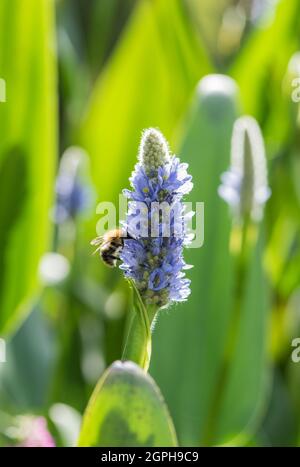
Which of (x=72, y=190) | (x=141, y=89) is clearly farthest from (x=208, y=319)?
(x=141, y=89)

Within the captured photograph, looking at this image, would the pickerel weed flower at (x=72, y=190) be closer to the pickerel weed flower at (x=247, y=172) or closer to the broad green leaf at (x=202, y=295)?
the broad green leaf at (x=202, y=295)

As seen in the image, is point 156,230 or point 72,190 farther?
point 72,190

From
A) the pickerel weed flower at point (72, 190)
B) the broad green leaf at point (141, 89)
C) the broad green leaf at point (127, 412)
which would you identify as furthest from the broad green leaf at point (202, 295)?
the broad green leaf at point (127, 412)

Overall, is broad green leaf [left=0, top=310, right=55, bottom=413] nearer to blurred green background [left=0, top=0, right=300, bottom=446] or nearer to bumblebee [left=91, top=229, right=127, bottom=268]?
blurred green background [left=0, top=0, right=300, bottom=446]

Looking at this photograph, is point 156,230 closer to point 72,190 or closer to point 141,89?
point 72,190

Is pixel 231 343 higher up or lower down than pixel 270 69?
lower down

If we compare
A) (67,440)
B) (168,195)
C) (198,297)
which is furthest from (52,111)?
(168,195)
